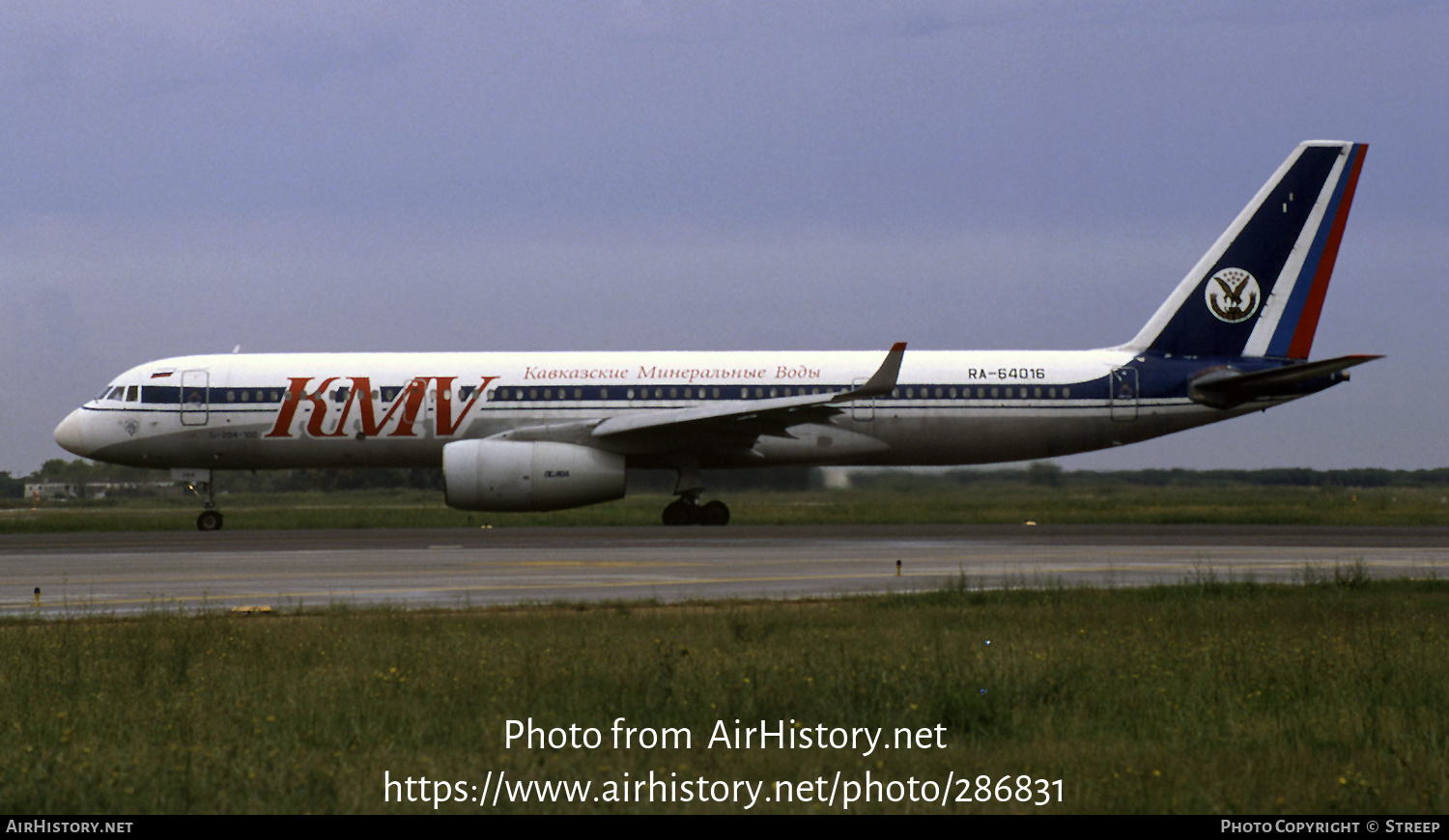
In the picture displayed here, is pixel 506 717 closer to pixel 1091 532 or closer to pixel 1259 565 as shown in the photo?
pixel 1259 565

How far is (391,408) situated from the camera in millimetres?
28125

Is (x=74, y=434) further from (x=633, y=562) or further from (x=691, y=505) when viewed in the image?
(x=633, y=562)

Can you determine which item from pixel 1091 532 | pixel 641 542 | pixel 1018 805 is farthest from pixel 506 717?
pixel 1091 532

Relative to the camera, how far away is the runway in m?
15.2

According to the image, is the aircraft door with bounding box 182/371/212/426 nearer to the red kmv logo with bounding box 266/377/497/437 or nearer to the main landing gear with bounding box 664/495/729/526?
the red kmv logo with bounding box 266/377/497/437

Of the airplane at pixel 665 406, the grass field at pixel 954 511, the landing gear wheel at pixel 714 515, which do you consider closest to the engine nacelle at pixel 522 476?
the airplane at pixel 665 406

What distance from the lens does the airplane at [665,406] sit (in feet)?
91.9

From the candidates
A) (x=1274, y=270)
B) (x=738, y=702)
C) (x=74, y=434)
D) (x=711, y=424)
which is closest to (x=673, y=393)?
(x=711, y=424)

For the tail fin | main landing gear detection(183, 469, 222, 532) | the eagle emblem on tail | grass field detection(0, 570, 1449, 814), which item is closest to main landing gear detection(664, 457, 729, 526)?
main landing gear detection(183, 469, 222, 532)

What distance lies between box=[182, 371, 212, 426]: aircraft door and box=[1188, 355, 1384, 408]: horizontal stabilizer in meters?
22.2

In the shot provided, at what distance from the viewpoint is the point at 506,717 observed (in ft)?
24.5

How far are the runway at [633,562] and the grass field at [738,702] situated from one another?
2.56 metres

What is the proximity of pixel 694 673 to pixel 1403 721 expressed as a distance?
170 inches

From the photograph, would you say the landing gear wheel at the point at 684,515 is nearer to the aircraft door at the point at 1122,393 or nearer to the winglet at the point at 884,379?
the winglet at the point at 884,379
